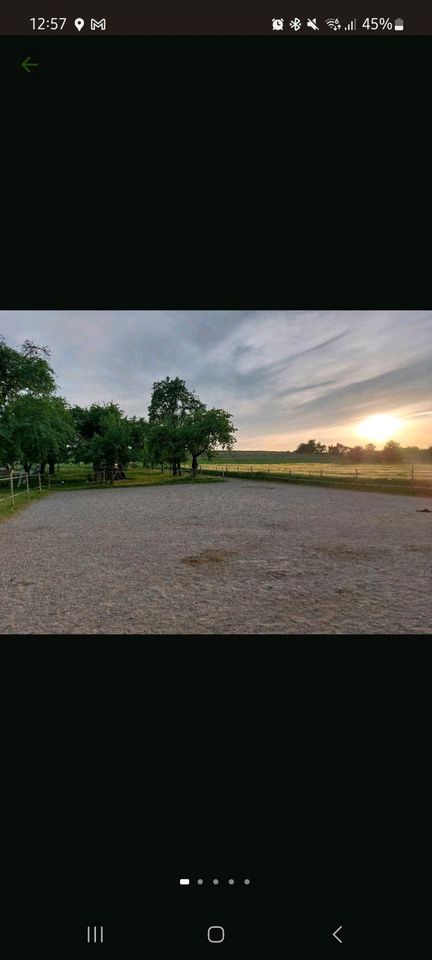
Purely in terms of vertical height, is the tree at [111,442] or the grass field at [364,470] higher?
the tree at [111,442]

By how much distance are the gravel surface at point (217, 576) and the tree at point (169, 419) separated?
81.9 ft

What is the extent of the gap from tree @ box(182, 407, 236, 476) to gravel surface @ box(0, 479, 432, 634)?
2502 centimetres

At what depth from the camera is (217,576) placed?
5.96 m

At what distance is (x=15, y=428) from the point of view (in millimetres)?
17656

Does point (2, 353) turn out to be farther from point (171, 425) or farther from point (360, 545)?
point (171, 425)

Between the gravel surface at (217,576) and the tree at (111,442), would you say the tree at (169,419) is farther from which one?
the gravel surface at (217,576)

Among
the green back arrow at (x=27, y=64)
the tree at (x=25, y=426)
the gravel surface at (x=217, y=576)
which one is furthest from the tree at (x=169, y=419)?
the green back arrow at (x=27, y=64)

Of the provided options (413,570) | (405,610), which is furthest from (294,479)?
(405,610)

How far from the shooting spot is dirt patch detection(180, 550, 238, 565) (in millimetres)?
6977

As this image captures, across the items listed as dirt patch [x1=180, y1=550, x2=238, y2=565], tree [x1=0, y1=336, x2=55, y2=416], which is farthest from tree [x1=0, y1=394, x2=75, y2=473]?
dirt patch [x1=180, y1=550, x2=238, y2=565]

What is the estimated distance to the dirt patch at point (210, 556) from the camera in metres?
6.98

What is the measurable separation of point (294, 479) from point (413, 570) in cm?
2549

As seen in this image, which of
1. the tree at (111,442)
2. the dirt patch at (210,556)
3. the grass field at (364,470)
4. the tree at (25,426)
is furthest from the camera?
the tree at (111,442)

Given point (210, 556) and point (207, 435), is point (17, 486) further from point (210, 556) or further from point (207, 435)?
point (210, 556)
